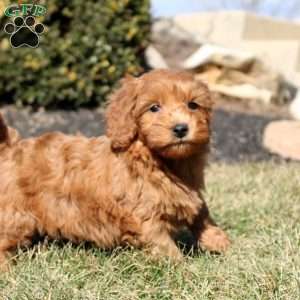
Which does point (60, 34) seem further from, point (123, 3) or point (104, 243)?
point (104, 243)

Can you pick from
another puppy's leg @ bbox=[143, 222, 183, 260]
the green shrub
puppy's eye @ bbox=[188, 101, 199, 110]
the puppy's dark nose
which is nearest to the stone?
the green shrub

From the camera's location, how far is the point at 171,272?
3.87 m

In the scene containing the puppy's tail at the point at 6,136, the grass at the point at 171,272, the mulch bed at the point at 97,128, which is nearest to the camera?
the grass at the point at 171,272

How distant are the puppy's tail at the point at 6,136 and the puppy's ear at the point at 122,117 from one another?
27.5 inches

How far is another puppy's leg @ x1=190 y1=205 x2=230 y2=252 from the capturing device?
4445 mm

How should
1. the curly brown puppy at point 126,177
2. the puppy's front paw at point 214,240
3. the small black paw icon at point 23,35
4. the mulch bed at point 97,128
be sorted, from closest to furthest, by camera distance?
the curly brown puppy at point 126,177
the puppy's front paw at point 214,240
the small black paw icon at point 23,35
the mulch bed at point 97,128

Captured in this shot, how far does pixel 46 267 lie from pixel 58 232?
0.63 meters

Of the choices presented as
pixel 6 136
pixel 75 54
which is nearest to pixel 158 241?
pixel 6 136

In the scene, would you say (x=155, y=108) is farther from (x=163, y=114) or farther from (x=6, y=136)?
(x=6, y=136)

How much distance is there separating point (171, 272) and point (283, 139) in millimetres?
5110

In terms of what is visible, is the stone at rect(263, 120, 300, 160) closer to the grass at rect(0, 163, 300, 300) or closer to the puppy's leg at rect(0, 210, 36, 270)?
the grass at rect(0, 163, 300, 300)

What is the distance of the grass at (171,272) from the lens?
11.6ft

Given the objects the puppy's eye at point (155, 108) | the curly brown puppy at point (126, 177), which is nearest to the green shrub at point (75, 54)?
the curly brown puppy at point (126, 177)

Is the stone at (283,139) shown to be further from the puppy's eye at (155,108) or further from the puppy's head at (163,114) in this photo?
the puppy's eye at (155,108)
